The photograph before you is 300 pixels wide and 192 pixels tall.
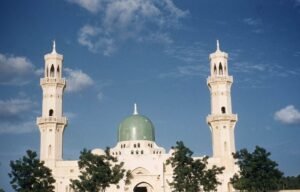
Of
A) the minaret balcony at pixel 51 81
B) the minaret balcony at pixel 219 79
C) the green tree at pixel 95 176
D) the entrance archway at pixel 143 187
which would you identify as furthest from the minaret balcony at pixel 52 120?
the minaret balcony at pixel 219 79

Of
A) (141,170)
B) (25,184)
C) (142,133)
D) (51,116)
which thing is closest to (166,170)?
(141,170)

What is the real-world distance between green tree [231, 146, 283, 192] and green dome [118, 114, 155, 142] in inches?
668

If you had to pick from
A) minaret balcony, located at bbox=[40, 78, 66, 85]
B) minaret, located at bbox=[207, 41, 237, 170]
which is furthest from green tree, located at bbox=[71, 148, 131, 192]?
minaret balcony, located at bbox=[40, 78, 66, 85]

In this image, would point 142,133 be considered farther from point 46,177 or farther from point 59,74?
point 46,177

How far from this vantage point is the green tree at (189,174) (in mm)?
42031

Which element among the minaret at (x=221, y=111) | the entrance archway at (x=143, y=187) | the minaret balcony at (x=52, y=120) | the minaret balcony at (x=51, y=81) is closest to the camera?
the entrance archway at (x=143, y=187)

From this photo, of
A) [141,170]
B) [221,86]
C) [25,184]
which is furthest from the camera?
[221,86]

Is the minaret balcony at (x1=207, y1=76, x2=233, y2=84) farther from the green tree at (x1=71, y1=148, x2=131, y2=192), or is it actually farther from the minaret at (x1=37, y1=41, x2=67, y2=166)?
the green tree at (x1=71, y1=148, x2=131, y2=192)

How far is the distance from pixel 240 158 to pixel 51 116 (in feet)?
72.8

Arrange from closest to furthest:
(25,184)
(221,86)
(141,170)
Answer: (25,184)
(141,170)
(221,86)

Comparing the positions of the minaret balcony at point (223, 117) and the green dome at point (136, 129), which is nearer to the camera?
the minaret balcony at point (223, 117)

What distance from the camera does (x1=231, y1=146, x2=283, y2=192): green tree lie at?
41844 mm

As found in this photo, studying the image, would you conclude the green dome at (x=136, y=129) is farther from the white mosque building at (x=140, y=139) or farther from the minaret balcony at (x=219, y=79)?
the minaret balcony at (x=219, y=79)

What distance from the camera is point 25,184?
131ft
